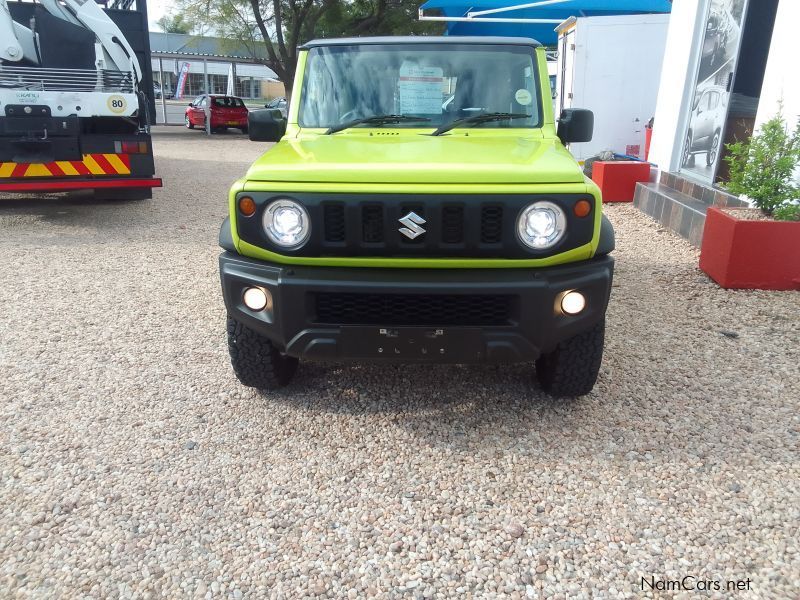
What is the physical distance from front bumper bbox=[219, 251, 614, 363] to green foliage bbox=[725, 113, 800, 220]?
2.94 metres

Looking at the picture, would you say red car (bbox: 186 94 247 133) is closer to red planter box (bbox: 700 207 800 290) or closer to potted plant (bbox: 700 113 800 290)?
potted plant (bbox: 700 113 800 290)

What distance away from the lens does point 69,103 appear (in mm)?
7703

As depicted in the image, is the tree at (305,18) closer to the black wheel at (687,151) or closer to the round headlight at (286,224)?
the black wheel at (687,151)

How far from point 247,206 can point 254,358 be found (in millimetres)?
814

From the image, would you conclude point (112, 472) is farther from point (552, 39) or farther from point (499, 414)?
point (552, 39)

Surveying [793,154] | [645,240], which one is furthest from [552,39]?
[793,154]

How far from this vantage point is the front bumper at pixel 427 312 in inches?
106

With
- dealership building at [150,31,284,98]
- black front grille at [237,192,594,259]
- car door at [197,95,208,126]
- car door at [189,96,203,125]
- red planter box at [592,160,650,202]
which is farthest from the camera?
dealership building at [150,31,284,98]

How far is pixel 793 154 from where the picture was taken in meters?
4.98

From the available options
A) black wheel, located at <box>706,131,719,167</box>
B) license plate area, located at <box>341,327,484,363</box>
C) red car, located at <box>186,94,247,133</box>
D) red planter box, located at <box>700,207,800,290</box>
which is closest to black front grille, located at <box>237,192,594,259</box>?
license plate area, located at <box>341,327,484,363</box>

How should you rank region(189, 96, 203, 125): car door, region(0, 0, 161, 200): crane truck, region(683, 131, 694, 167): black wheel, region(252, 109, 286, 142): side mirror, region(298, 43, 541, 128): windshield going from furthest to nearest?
region(189, 96, 203, 125): car door
region(683, 131, 694, 167): black wheel
region(0, 0, 161, 200): crane truck
region(252, 109, 286, 142): side mirror
region(298, 43, 541, 128): windshield

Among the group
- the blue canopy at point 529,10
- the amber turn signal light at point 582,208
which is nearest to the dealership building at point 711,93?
the blue canopy at point 529,10

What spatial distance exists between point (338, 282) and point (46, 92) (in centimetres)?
657

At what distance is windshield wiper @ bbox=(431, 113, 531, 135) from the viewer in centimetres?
353
